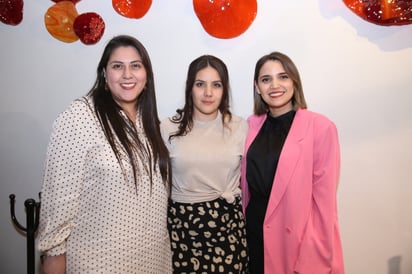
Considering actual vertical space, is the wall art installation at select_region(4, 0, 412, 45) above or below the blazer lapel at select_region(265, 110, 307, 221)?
above

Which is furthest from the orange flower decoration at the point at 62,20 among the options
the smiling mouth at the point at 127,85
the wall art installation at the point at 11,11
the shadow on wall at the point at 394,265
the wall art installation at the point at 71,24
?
the shadow on wall at the point at 394,265

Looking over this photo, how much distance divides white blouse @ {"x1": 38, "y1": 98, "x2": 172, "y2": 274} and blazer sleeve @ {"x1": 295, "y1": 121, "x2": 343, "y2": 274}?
2.38 ft

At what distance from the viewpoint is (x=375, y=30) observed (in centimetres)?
175

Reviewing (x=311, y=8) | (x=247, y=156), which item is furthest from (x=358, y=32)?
(x=247, y=156)

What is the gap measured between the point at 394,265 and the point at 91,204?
5.79 ft

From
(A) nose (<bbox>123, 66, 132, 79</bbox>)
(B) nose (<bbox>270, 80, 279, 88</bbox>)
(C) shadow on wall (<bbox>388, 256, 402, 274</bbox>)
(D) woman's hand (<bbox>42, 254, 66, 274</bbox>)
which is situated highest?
(A) nose (<bbox>123, 66, 132, 79</bbox>)

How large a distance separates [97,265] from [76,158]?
1.45 feet

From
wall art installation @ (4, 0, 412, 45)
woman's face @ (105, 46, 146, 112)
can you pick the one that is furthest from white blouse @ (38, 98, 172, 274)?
wall art installation @ (4, 0, 412, 45)

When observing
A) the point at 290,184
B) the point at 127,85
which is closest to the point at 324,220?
the point at 290,184

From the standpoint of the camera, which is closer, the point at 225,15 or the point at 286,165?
the point at 286,165

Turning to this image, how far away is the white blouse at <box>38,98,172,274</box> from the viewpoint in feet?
3.92

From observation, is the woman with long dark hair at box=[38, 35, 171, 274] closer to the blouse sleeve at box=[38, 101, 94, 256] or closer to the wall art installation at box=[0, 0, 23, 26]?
the blouse sleeve at box=[38, 101, 94, 256]

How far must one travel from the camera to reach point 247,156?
1632mm

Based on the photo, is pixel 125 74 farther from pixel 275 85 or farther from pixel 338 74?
pixel 338 74
